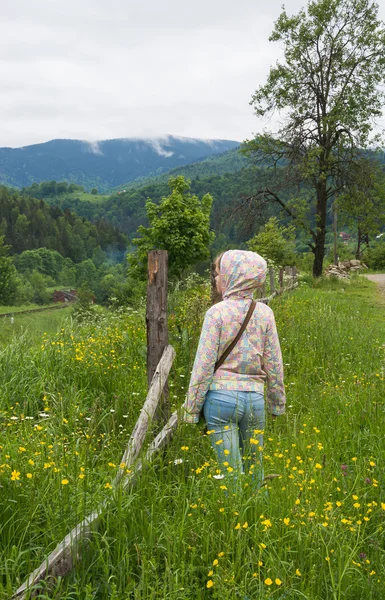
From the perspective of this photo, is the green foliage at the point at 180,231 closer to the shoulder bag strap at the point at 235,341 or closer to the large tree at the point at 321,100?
the large tree at the point at 321,100

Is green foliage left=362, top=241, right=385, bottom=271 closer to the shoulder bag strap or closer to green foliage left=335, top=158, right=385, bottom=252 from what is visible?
green foliage left=335, top=158, right=385, bottom=252

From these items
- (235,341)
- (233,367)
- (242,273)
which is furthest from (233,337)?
(242,273)

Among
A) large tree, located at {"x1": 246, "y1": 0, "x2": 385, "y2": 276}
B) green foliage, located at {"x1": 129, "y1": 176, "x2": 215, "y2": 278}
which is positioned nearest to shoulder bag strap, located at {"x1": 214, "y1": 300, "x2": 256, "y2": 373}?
large tree, located at {"x1": 246, "y1": 0, "x2": 385, "y2": 276}

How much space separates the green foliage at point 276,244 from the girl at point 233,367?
24.7 m

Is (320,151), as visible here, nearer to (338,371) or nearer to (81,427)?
(338,371)

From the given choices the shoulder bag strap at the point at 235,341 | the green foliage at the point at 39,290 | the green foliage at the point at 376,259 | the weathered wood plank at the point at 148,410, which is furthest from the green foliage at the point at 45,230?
the shoulder bag strap at the point at 235,341

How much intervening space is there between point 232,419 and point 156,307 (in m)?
1.34

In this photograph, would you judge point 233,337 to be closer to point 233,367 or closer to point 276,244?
point 233,367

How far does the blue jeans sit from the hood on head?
26.8 inches

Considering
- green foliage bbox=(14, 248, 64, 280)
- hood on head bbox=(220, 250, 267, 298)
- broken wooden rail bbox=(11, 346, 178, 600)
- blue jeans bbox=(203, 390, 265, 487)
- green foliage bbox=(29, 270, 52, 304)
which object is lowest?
green foliage bbox=(29, 270, 52, 304)

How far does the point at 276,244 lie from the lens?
2877cm

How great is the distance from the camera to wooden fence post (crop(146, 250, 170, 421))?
4492 mm

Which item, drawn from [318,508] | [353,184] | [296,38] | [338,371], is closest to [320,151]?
[353,184]

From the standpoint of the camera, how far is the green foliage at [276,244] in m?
28.4
